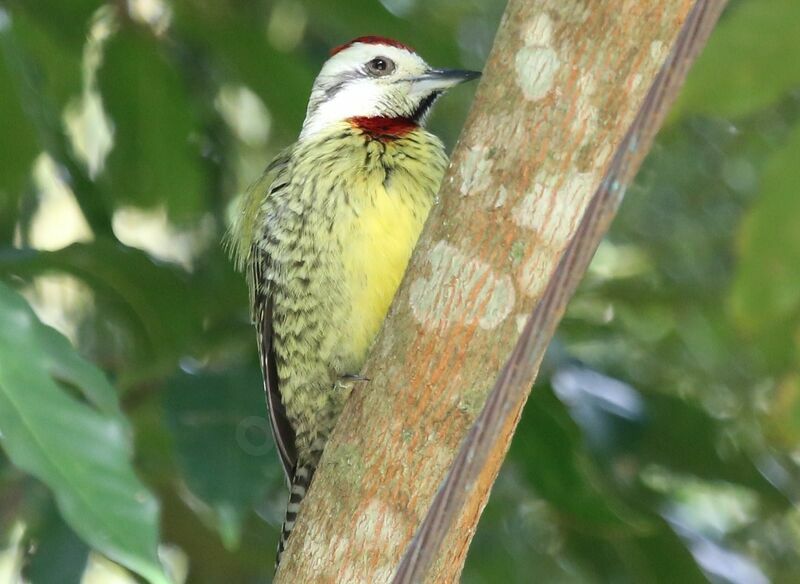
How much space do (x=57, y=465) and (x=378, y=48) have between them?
1995 millimetres

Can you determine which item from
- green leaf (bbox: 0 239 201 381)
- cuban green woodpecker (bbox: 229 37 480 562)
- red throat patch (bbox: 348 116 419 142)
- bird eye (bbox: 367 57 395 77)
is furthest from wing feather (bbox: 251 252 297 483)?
bird eye (bbox: 367 57 395 77)

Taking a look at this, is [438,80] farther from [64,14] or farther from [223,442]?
[223,442]

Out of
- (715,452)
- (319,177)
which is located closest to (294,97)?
(319,177)

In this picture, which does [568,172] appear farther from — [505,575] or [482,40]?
[482,40]

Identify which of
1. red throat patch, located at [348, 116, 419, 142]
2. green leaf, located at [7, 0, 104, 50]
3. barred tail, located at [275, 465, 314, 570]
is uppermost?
red throat patch, located at [348, 116, 419, 142]

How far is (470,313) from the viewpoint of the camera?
5.99 feet

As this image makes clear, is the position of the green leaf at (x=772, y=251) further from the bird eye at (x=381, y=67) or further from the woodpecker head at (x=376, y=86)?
the bird eye at (x=381, y=67)

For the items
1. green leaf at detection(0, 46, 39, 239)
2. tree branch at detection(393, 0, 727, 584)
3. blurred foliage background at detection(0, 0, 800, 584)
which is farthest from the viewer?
green leaf at detection(0, 46, 39, 239)

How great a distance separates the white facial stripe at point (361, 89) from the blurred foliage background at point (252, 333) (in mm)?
86

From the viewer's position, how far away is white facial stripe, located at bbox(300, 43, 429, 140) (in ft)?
10.6

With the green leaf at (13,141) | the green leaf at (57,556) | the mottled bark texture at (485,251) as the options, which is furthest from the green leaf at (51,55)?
the mottled bark texture at (485,251)

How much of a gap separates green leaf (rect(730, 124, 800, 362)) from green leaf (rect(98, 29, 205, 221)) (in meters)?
1.63

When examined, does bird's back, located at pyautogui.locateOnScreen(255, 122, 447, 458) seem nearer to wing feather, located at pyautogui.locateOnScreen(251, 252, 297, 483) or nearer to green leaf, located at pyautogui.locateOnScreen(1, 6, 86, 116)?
wing feather, located at pyautogui.locateOnScreen(251, 252, 297, 483)

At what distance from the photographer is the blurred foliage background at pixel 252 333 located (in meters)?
2.21
